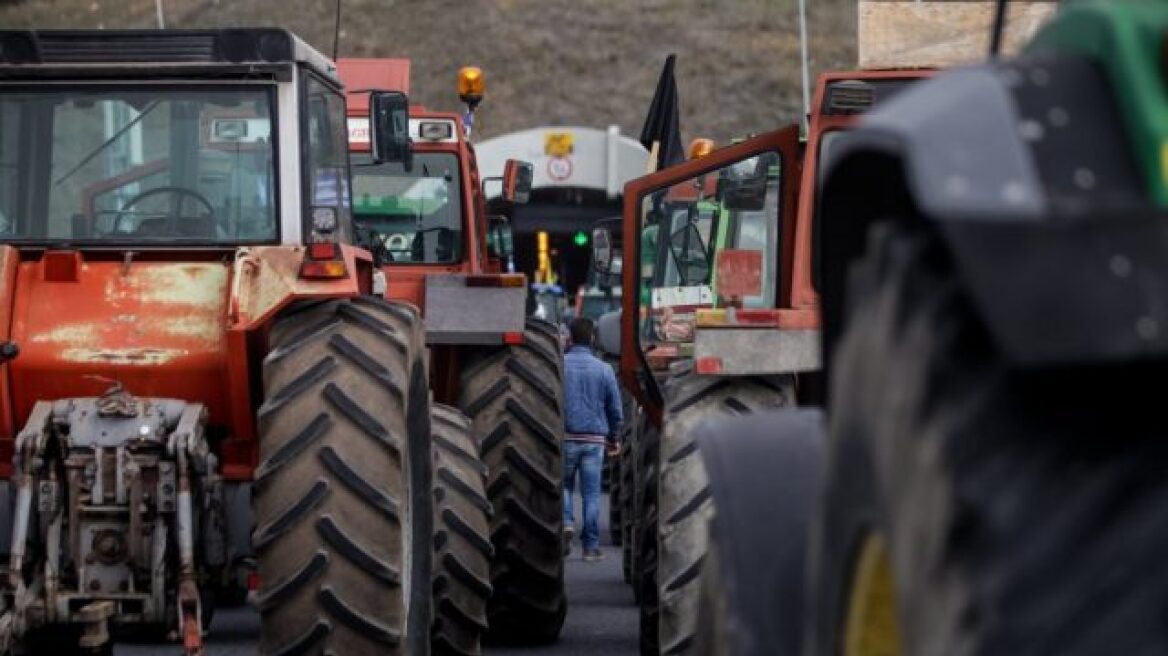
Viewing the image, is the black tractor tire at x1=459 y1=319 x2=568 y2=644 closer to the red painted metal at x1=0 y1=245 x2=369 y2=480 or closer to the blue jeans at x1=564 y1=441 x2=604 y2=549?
the red painted metal at x1=0 y1=245 x2=369 y2=480

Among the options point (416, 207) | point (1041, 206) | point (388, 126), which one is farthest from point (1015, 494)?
point (416, 207)

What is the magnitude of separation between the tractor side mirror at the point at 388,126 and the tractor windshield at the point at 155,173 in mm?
1549

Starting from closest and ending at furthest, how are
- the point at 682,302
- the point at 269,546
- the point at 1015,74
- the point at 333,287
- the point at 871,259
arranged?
1. the point at 1015,74
2. the point at 871,259
3. the point at 269,546
4. the point at 333,287
5. the point at 682,302

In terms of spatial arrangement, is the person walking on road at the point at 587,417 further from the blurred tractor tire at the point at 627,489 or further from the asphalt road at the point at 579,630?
the asphalt road at the point at 579,630

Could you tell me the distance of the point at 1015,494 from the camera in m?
3.32

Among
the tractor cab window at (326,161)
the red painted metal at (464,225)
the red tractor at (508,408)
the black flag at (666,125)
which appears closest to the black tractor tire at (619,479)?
the red painted metal at (464,225)

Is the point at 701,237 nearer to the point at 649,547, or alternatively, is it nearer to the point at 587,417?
the point at 649,547

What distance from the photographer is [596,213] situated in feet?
180

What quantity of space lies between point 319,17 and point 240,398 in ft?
234

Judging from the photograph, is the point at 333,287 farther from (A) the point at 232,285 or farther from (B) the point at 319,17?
(B) the point at 319,17

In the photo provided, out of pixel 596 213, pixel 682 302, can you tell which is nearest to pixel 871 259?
pixel 682 302

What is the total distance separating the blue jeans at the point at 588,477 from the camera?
2119cm

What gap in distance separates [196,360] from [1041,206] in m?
7.02

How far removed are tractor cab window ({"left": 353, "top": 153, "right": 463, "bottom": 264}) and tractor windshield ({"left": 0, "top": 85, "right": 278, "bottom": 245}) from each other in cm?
654
